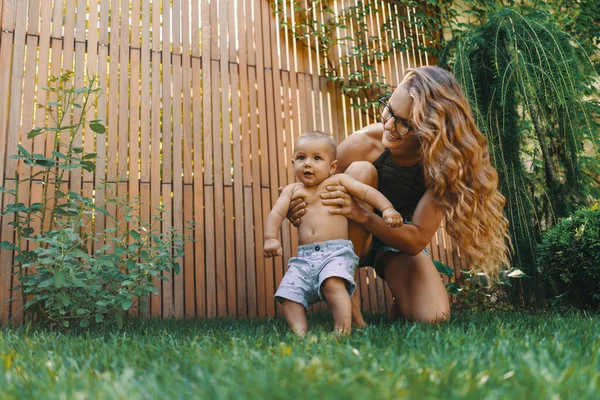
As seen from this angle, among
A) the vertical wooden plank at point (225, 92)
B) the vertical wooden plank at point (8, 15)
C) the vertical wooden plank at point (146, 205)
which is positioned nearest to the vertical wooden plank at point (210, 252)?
the vertical wooden plank at point (225, 92)

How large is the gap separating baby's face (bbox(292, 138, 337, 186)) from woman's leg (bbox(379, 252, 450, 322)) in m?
0.70

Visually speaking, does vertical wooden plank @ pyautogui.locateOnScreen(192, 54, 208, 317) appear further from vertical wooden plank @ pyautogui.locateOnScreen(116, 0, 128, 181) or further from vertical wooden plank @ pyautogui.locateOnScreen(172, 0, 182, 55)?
vertical wooden plank @ pyautogui.locateOnScreen(116, 0, 128, 181)

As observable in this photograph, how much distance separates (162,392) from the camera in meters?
0.92

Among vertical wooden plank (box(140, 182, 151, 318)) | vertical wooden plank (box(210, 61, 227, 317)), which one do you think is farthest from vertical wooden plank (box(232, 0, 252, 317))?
vertical wooden plank (box(140, 182, 151, 318))

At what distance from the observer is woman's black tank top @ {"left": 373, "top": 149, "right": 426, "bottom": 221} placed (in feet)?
8.88

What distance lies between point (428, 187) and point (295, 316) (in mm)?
927

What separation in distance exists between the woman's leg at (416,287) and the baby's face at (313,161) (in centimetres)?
70

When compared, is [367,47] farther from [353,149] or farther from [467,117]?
[467,117]

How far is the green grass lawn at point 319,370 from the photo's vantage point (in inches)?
35.0

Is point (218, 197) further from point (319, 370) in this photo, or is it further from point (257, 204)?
point (319, 370)

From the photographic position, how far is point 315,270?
2.20 metres

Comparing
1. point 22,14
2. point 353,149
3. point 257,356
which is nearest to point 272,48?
point 353,149

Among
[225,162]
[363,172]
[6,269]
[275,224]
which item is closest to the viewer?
[275,224]

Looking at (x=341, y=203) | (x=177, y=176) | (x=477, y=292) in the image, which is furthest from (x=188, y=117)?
(x=477, y=292)
